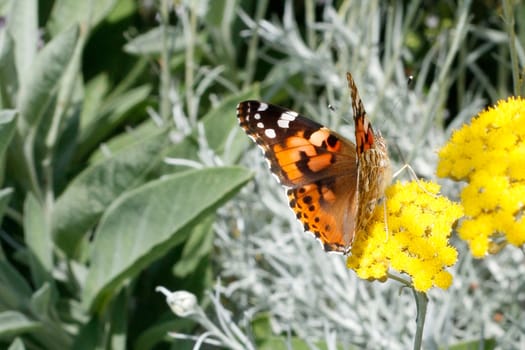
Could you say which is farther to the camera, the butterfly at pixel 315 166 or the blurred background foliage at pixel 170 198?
the blurred background foliage at pixel 170 198

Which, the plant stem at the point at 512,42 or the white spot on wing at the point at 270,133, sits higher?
the plant stem at the point at 512,42

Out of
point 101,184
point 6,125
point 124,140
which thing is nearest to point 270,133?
point 6,125

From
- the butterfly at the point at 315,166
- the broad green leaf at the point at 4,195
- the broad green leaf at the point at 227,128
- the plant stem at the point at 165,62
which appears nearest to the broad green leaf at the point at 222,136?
the broad green leaf at the point at 227,128

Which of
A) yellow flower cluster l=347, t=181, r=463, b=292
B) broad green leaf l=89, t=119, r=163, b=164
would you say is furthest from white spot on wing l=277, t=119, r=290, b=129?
broad green leaf l=89, t=119, r=163, b=164

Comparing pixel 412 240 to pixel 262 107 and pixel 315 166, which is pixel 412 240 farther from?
pixel 262 107

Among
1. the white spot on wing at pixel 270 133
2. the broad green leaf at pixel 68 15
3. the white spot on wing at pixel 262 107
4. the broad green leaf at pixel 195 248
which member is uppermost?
the white spot on wing at pixel 262 107

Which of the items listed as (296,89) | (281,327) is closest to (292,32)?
(296,89)

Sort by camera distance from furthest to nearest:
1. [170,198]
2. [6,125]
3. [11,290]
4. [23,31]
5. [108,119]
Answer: [108,119]
[23,31]
[11,290]
[170,198]
[6,125]

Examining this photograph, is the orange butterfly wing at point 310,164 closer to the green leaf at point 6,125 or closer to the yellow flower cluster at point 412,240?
the yellow flower cluster at point 412,240
